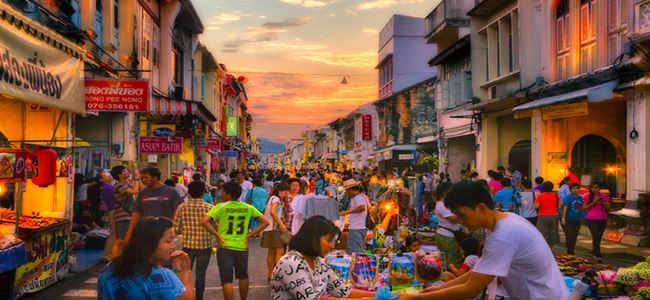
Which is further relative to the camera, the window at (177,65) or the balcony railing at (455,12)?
the balcony railing at (455,12)

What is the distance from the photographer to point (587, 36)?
14773mm

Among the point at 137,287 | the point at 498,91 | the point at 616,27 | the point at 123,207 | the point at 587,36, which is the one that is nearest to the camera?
the point at 137,287

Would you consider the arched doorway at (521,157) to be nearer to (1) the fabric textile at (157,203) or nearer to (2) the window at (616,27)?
(2) the window at (616,27)

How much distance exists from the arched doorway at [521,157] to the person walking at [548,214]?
12.6m

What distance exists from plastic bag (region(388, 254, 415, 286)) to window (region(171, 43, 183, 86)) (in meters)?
18.9

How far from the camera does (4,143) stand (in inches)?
335

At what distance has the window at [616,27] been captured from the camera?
13.2 m

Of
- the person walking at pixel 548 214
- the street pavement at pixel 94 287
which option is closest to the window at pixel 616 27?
the person walking at pixel 548 214

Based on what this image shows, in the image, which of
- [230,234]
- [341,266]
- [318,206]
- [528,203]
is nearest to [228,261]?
[230,234]

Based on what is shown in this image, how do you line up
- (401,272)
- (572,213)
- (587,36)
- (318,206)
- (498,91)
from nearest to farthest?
(401,272) → (318,206) → (572,213) → (587,36) → (498,91)

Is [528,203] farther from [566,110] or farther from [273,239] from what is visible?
[273,239]

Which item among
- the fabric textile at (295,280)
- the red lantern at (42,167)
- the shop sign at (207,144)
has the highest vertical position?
the shop sign at (207,144)

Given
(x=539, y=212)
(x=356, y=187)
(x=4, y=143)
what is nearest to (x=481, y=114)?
(x=539, y=212)

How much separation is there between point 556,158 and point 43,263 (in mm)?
14083
